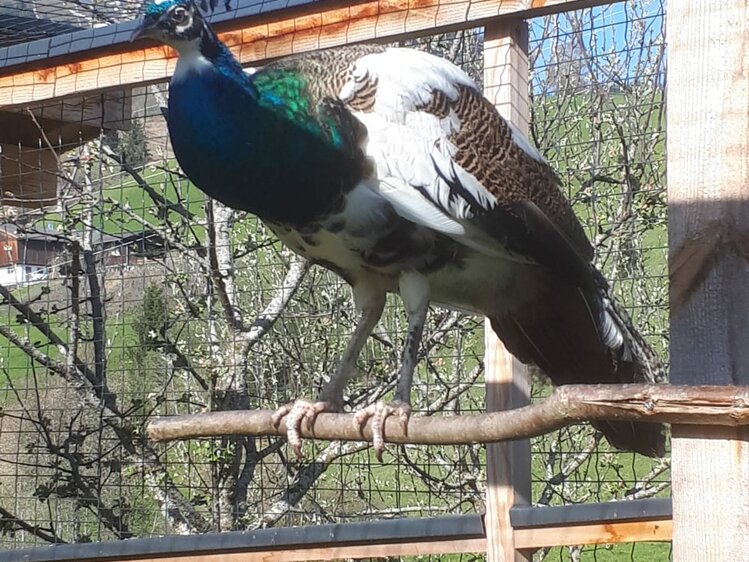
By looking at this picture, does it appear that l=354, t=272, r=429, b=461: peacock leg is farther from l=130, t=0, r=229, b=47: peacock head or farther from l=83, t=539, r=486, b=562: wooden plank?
l=130, t=0, r=229, b=47: peacock head

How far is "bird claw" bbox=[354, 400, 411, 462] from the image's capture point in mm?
1679

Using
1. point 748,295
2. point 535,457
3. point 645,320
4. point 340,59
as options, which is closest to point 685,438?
point 748,295

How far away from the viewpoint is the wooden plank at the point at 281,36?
1.76 meters

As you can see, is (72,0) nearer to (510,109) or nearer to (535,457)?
(510,109)

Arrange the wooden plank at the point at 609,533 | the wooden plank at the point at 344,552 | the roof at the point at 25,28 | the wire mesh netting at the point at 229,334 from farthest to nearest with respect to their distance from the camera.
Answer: the wire mesh netting at the point at 229,334 < the roof at the point at 25,28 < the wooden plank at the point at 344,552 < the wooden plank at the point at 609,533

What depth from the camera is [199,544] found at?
72.9 inches

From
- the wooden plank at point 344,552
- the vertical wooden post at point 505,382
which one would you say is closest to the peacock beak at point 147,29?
the vertical wooden post at point 505,382

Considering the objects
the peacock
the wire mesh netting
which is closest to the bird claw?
the peacock

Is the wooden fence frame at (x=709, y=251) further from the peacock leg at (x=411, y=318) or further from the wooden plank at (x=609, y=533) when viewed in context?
the peacock leg at (x=411, y=318)

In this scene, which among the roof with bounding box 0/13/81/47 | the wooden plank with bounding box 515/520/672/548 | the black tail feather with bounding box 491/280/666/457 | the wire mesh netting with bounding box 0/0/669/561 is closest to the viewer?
the wooden plank with bounding box 515/520/672/548

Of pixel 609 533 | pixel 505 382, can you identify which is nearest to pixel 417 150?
pixel 505 382

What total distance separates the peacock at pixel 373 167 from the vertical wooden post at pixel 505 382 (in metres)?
0.04

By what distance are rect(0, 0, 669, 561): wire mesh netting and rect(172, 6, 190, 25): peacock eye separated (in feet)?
3.27

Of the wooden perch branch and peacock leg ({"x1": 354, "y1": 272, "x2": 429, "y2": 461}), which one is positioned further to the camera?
peacock leg ({"x1": 354, "y1": 272, "x2": 429, "y2": 461})
